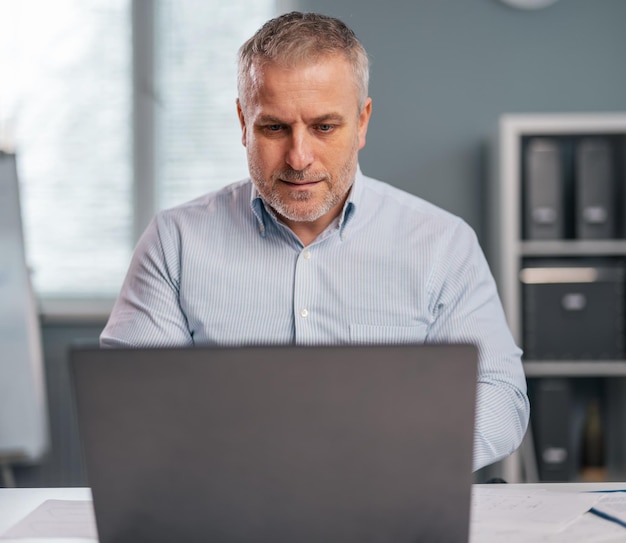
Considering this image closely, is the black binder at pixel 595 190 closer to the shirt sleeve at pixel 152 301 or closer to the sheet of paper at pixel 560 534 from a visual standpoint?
the shirt sleeve at pixel 152 301

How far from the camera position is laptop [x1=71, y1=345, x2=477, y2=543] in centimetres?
76

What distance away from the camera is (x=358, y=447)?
772 mm

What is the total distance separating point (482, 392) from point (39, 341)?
2.11 metres

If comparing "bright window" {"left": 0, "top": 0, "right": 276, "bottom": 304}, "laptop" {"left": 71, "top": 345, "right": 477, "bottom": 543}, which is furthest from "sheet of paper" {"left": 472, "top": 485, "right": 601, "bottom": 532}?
"bright window" {"left": 0, "top": 0, "right": 276, "bottom": 304}

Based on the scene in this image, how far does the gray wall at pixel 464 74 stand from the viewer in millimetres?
3049

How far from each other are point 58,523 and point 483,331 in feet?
2.74

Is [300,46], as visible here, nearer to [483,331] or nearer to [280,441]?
[483,331]

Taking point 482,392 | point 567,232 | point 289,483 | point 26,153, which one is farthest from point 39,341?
point 289,483

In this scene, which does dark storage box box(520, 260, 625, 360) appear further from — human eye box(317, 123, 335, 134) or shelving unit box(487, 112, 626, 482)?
human eye box(317, 123, 335, 134)

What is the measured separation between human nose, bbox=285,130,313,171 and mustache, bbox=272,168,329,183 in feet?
0.05

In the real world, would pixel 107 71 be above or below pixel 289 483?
above

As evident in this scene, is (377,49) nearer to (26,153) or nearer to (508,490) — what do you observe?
(26,153)

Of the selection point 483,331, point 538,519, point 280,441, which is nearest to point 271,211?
point 483,331

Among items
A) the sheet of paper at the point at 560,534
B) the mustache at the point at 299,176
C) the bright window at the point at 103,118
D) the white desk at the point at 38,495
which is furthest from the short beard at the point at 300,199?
the bright window at the point at 103,118
